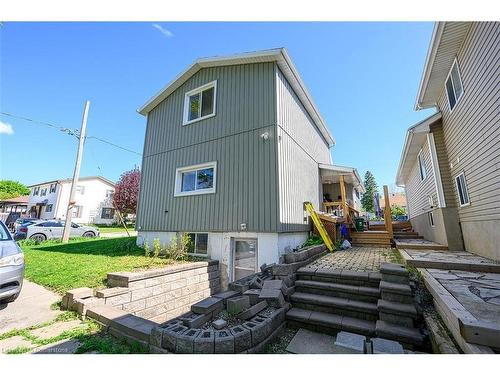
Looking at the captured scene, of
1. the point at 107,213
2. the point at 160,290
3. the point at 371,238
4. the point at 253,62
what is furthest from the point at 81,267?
the point at 107,213

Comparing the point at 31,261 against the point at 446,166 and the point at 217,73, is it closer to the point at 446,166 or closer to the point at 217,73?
the point at 217,73

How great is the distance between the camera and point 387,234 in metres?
9.41

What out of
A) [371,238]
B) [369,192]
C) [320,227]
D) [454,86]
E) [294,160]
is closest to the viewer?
[454,86]

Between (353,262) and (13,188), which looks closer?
(353,262)

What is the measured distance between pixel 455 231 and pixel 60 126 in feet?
71.5

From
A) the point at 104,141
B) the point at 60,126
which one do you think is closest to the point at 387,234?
the point at 104,141

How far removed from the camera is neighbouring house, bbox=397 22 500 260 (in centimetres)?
503

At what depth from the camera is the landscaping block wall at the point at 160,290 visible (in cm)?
453

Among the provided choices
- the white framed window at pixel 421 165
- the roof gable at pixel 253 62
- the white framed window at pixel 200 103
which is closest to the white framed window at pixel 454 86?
the white framed window at pixel 421 165

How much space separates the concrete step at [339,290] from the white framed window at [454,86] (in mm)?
6911

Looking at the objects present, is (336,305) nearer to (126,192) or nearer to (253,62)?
(253,62)

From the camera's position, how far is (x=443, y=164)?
775cm

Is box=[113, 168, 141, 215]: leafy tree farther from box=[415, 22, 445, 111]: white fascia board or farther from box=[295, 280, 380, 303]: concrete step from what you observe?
box=[415, 22, 445, 111]: white fascia board

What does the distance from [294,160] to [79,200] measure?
31808mm
